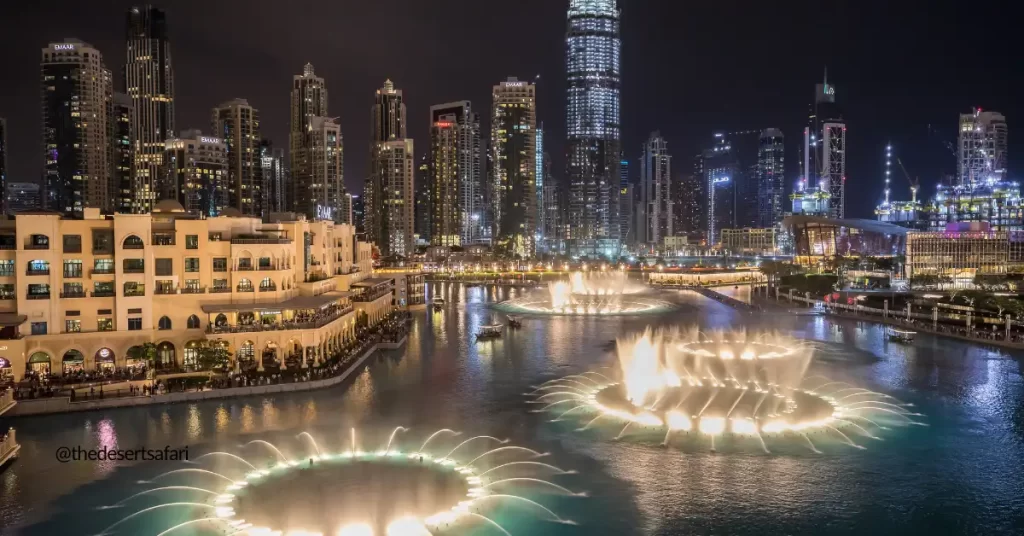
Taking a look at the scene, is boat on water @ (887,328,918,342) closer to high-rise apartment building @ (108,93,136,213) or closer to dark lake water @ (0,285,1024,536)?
dark lake water @ (0,285,1024,536)

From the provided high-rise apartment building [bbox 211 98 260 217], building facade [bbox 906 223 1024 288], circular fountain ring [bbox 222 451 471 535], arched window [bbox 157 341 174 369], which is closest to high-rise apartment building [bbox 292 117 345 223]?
high-rise apartment building [bbox 211 98 260 217]

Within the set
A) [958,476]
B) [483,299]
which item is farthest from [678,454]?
[483,299]

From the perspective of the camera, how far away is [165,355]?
42750 millimetres

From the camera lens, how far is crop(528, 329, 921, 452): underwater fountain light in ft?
106

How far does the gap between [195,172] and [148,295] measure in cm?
13836

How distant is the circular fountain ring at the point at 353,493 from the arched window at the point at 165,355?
1933cm

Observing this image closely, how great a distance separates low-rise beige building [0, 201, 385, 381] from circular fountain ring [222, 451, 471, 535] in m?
17.7

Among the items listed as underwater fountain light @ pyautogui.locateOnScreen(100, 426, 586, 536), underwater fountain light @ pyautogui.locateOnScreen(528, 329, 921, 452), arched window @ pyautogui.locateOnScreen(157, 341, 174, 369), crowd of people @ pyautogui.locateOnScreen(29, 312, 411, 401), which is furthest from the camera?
arched window @ pyautogui.locateOnScreen(157, 341, 174, 369)

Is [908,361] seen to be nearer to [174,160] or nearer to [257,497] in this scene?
[257,497]

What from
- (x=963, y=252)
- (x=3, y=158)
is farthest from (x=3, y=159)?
(x=963, y=252)

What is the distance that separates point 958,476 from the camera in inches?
1040

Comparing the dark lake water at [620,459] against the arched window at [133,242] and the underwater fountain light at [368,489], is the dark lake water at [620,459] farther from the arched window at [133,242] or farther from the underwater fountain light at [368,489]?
the arched window at [133,242]

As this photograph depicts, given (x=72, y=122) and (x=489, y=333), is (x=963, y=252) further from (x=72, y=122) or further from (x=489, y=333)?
(x=72, y=122)

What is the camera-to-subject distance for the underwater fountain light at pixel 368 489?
2203 cm
